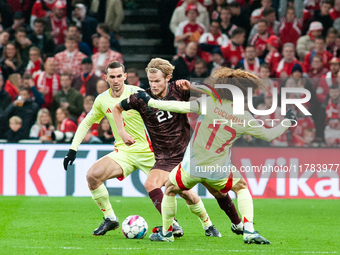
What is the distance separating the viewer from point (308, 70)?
11.5 meters

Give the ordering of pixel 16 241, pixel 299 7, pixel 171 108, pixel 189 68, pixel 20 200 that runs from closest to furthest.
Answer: pixel 171 108
pixel 16 241
pixel 20 200
pixel 189 68
pixel 299 7

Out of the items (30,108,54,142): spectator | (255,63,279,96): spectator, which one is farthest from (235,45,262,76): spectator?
(30,108,54,142): spectator

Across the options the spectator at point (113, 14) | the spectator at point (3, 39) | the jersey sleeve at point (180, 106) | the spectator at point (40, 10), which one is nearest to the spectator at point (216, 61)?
the spectator at point (113, 14)

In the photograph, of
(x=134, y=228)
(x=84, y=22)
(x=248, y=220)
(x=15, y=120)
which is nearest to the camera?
(x=248, y=220)

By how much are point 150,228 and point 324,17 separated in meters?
7.82

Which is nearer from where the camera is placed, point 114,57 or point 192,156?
A: point 192,156

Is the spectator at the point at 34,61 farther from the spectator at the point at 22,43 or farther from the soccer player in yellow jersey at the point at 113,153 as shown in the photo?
the soccer player in yellow jersey at the point at 113,153

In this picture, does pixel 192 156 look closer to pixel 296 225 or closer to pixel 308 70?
pixel 296 225

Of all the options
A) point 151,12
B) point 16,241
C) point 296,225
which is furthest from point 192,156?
point 151,12

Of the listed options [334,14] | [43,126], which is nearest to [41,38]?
[43,126]

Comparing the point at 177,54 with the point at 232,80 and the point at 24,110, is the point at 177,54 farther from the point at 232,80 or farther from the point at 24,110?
the point at 232,80

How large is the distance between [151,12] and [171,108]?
31.0 ft

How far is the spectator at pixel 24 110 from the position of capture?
10.8 meters

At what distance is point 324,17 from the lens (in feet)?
41.0
